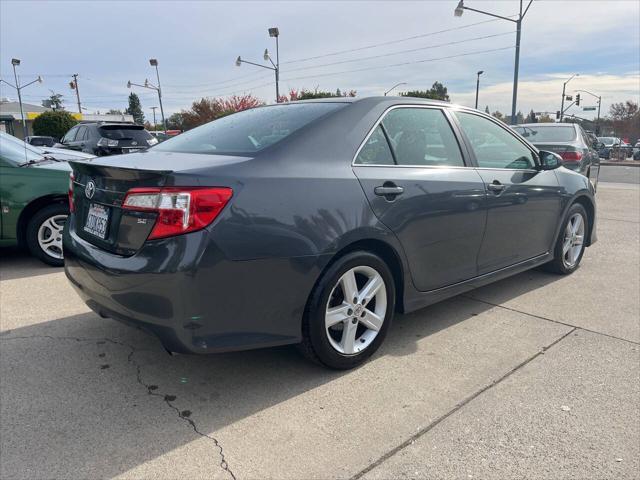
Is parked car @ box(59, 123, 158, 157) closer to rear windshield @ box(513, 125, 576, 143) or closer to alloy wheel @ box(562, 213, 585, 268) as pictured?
rear windshield @ box(513, 125, 576, 143)

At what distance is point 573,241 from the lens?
195 inches

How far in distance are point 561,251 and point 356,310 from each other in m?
2.81

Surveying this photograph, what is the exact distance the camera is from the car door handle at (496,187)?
3680mm

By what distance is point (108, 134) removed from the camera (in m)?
11.7

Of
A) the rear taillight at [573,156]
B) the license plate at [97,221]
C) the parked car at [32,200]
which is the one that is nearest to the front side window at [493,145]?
the license plate at [97,221]

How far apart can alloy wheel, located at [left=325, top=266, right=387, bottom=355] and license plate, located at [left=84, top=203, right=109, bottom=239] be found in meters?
1.28

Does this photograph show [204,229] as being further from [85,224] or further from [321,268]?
[85,224]

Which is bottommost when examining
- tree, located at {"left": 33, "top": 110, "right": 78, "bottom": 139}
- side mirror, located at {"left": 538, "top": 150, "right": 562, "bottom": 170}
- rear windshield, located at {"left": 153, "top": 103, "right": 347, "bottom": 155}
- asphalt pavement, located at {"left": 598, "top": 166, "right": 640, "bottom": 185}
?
asphalt pavement, located at {"left": 598, "top": 166, "right": 640, "bottom": 185}

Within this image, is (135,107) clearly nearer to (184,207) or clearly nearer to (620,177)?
(620,177)

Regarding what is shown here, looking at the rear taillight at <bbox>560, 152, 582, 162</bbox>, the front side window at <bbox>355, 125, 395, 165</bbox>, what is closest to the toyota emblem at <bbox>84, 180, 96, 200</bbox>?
the front side window at <bbox>355, 125, 395, 165</bbox>

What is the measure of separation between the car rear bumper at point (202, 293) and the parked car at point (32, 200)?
293 cm

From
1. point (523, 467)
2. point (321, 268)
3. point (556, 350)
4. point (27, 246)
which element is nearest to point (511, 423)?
point (523, 467)

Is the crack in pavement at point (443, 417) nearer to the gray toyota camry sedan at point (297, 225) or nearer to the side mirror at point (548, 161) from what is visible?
the gray toyota camry sedan at point (297, 225)

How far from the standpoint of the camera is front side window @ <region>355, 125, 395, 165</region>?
2.94 metres
